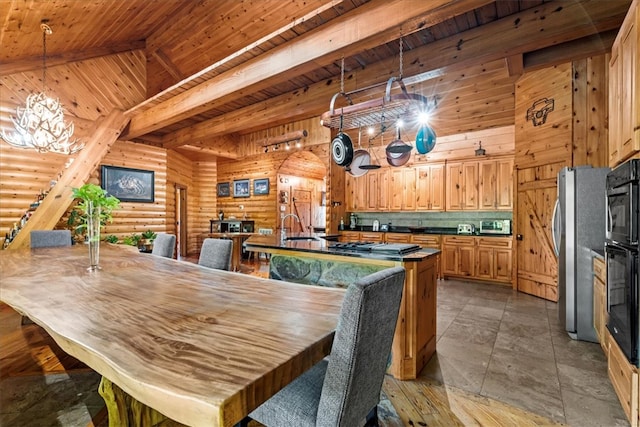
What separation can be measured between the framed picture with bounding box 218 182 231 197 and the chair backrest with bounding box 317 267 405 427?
336 inches

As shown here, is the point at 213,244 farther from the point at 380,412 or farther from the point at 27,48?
the point at 27,48

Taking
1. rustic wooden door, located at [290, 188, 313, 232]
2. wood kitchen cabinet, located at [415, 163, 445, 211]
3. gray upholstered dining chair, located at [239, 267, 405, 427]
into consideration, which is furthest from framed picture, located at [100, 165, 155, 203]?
gray upholstered dining chair, located at [239, 267, 405, 427]

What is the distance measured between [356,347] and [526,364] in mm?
2315

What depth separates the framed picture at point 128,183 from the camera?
600cm

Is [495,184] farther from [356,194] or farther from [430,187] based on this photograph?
[356,194]

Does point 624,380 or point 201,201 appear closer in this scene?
point 624,380

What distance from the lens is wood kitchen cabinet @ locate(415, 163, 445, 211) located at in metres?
5.91

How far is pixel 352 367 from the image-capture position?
0.95 metres

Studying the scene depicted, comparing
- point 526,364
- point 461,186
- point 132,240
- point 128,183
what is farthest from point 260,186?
point 526,364

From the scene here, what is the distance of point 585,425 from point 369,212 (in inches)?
215

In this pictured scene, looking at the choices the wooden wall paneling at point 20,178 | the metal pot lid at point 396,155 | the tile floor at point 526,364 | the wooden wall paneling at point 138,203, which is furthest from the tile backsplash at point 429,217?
the wooden wall paneling at point 20,178

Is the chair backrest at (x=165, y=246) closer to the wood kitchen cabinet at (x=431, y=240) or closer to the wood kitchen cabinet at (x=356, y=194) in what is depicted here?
the wood kitchen cabinet at (x=431, y=240)

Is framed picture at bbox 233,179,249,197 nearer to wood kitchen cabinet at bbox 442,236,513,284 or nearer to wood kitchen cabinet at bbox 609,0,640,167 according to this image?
wood kitchen cabinet at bbox 442,236,513,284

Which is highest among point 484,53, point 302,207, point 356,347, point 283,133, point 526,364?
point 283,133
